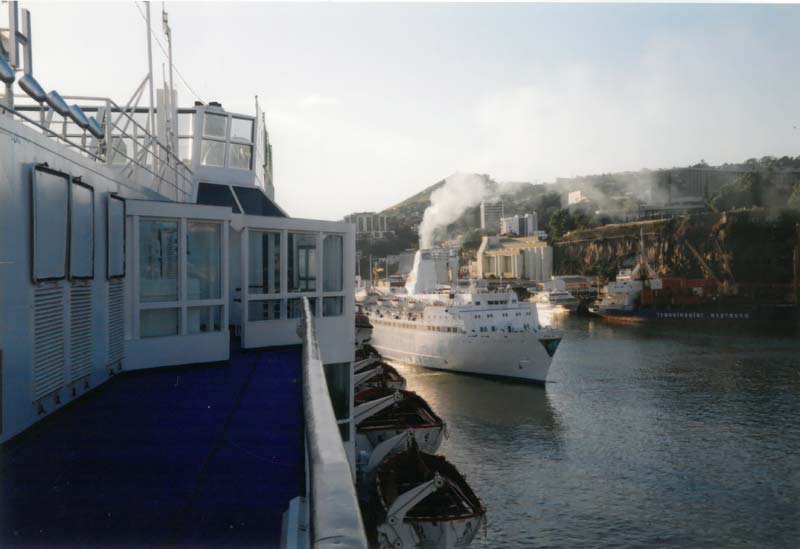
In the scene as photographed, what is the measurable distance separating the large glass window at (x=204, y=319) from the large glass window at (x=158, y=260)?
0.34 metres

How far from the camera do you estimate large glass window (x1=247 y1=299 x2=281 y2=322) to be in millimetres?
9403

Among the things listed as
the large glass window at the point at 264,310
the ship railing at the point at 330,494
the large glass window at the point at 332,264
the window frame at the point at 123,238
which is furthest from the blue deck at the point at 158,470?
the large glass window at the point at 332,264

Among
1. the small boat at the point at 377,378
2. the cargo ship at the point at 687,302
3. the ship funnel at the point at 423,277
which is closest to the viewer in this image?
the small boat at the point at 377,378

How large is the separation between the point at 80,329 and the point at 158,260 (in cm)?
203

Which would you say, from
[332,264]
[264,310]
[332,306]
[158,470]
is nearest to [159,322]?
[264,310]

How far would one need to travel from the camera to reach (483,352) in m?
37.0

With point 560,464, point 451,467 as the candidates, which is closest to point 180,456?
point 451,467

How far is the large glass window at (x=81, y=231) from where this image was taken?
18.5 ft

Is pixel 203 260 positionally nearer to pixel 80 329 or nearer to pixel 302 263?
pixel 302 263

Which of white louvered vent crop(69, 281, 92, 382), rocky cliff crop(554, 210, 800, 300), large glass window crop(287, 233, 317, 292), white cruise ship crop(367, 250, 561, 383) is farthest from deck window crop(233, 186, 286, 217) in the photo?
rocky cliff crop(554, 210, 800, 300)

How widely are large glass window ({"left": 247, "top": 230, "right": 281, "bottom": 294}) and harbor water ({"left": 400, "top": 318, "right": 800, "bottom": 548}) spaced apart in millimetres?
9152

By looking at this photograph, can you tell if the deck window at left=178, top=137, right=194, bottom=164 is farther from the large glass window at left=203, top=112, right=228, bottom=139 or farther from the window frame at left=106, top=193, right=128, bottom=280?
the window frame at left=106, top=193, right=128, bottom=280

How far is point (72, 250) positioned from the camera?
5.63 metres

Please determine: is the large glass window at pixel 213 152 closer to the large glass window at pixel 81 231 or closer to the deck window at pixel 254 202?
the deck window at pixel 254 202
